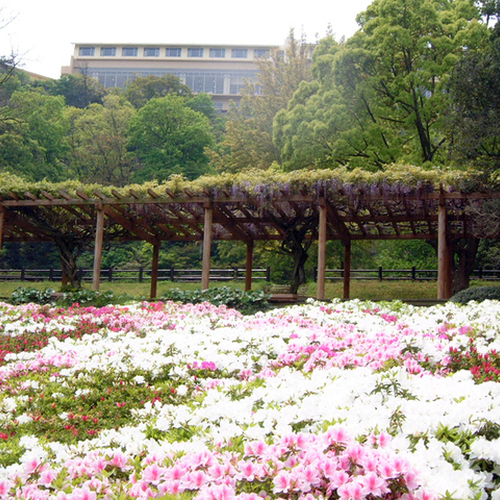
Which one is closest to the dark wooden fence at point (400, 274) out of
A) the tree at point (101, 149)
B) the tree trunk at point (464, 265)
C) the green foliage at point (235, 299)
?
the tree trunk at point (464, 265)

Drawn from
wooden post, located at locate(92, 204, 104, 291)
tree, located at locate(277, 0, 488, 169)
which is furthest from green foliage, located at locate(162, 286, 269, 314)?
tree, located at locate(277, 0, 488, 169)

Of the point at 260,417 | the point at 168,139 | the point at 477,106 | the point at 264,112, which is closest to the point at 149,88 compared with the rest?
the point at 168,139

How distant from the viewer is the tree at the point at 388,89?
66.4ft

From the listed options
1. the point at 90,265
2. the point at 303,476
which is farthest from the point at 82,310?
the point at 90,265

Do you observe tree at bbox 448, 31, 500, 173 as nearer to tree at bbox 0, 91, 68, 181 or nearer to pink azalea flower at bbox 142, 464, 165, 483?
pink azalea flower at bbox 142, 464, 165, 483

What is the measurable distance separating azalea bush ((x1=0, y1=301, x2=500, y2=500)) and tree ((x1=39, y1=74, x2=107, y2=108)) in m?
48.7

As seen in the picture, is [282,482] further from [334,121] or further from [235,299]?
[334,121]

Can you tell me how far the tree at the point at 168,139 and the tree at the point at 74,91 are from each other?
1491 centimetres

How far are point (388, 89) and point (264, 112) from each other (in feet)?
40.2

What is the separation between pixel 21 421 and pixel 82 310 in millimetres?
5868

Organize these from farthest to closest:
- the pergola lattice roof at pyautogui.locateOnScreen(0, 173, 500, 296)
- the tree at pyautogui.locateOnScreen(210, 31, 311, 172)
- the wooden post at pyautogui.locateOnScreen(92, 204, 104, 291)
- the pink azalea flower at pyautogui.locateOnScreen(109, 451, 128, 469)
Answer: the tree at pyautogui.locateOnScreen(210, 31, 311, 172) → the wooden post at pyautogui.locateOnScreen(92, 204, 104, 291) → the pergola lattice roof at pyautogui.locateOnScreen(0, 173, 500, 296) → the pink azalea flower at pyautogui.locateOnScreen(109, 451, 128, 469)

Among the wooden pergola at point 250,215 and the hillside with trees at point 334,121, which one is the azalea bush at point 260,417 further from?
the hillside with trees at point 334,121

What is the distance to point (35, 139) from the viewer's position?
118 feet

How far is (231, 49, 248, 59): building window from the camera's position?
67.8 meters
